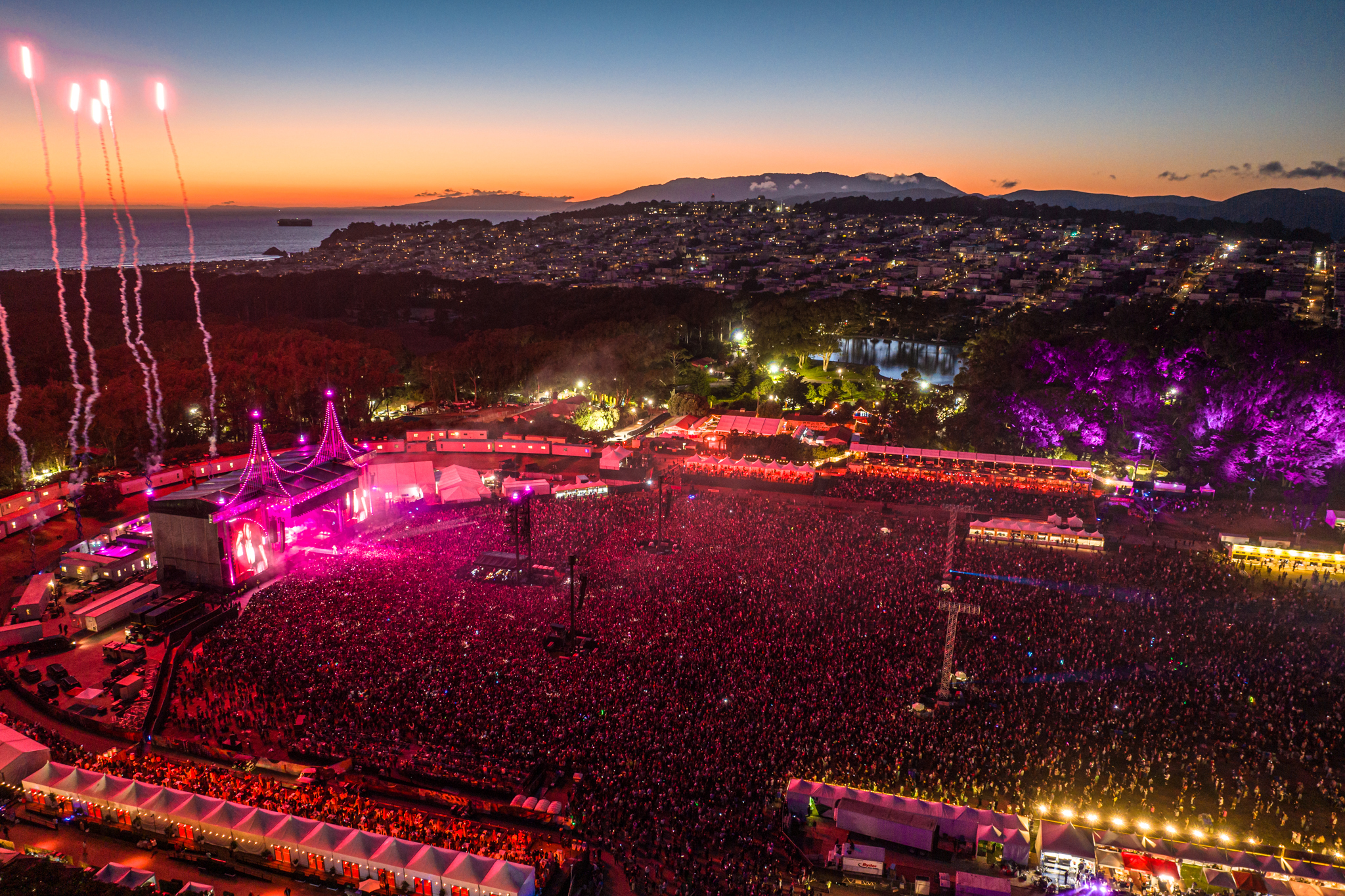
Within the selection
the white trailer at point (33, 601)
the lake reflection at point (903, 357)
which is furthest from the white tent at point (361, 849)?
the lake reflection at point (903, 357)

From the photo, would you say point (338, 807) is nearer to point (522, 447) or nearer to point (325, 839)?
point (325, 839)

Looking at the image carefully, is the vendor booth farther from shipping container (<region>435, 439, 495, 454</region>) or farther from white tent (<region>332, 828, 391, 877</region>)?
shipping container (<region>435, 439, 495, 454</region>)

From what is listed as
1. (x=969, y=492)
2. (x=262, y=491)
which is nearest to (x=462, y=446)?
(x=262, y=491)

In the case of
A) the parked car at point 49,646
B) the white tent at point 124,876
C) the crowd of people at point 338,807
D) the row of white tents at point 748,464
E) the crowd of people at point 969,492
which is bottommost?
the parked car at point 49,646

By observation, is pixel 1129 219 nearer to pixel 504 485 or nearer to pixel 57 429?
pixel 504 485

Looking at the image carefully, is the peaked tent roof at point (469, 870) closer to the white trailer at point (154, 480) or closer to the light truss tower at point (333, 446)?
the light truss tower at point (333, 446)
